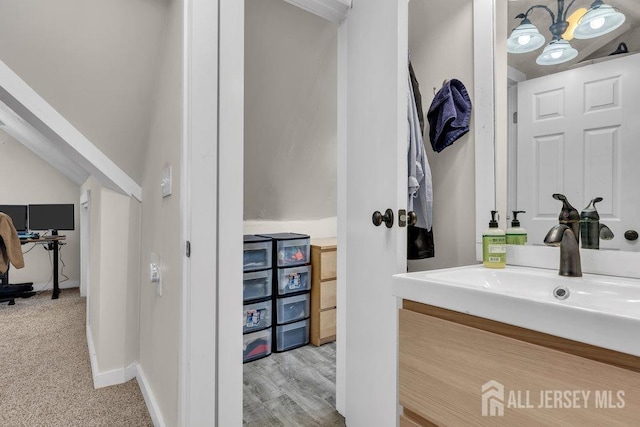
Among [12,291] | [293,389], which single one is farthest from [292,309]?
[12,291]

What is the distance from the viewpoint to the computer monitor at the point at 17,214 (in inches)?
168

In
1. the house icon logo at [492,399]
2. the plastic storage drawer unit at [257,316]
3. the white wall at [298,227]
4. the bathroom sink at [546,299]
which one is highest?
the white wall at [298,227]

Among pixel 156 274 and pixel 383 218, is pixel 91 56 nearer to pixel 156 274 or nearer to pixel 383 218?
pixel 156 274

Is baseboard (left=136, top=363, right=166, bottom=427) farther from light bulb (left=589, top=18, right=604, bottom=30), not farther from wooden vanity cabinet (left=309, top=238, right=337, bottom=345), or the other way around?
light bulb (left=589, top=18, right=604, bottom=30)

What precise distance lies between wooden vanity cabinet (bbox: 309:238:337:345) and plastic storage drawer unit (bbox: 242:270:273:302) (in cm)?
36

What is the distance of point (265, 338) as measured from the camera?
7.80 feet

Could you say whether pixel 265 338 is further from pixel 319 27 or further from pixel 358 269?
pixel 319 27

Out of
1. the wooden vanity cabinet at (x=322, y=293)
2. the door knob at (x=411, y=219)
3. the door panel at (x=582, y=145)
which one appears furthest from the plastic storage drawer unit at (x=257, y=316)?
the door panel at (x=582, y=145)

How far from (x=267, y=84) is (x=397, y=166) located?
124 cm

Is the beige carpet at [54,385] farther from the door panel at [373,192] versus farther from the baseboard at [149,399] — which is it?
the door panel at [373,192]

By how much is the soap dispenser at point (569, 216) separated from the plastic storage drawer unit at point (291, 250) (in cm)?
173

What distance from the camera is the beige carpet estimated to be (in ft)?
5.34

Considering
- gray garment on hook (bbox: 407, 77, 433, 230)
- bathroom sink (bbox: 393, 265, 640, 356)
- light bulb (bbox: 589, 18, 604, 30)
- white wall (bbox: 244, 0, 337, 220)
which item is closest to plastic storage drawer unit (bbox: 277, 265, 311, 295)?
white wall (bbox: 244, 0, 337, 220)

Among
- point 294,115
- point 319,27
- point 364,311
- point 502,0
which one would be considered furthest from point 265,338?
point 502,0
